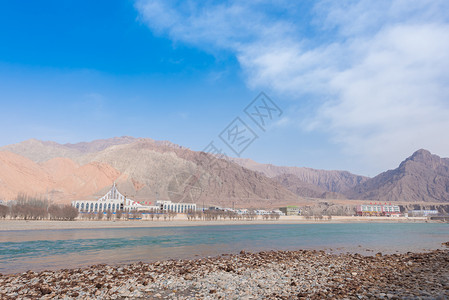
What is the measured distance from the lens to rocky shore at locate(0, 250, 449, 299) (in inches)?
416

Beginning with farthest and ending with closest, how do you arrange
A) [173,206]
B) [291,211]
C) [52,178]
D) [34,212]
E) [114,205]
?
[291,211] → [52,178] → [173,206] → [114,205] → [34,212]

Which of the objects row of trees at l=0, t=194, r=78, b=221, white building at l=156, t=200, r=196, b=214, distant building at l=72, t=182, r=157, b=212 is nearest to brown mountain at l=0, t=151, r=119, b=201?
distant building at l=72, t=182, r=157, b=212

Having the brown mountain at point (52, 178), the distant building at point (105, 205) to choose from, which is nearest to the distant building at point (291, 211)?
the distant building at point (105, 205)

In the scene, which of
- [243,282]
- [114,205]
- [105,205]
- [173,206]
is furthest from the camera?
[173,206]

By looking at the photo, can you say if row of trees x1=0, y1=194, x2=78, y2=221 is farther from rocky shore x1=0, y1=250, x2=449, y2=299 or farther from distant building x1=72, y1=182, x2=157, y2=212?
rocky shore x1=0, y1=250, x2=449, y2=299

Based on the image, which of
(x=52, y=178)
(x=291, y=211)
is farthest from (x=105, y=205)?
(x=291, y=211)

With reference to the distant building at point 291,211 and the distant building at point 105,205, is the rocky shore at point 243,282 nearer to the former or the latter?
the distant building at point 105,205

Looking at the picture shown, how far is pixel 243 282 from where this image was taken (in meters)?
12.5

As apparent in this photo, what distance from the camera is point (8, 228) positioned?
2142 inches

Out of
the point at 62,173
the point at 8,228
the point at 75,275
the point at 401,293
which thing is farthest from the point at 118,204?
the point at 401,293

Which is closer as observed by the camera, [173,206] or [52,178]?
[173,206]

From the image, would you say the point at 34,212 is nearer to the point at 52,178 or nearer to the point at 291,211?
the point at 52,178

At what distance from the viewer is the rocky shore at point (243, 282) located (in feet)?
34.7

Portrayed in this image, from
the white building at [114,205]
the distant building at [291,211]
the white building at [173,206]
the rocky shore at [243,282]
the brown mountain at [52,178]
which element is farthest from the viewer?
the distant building at [291,211]
